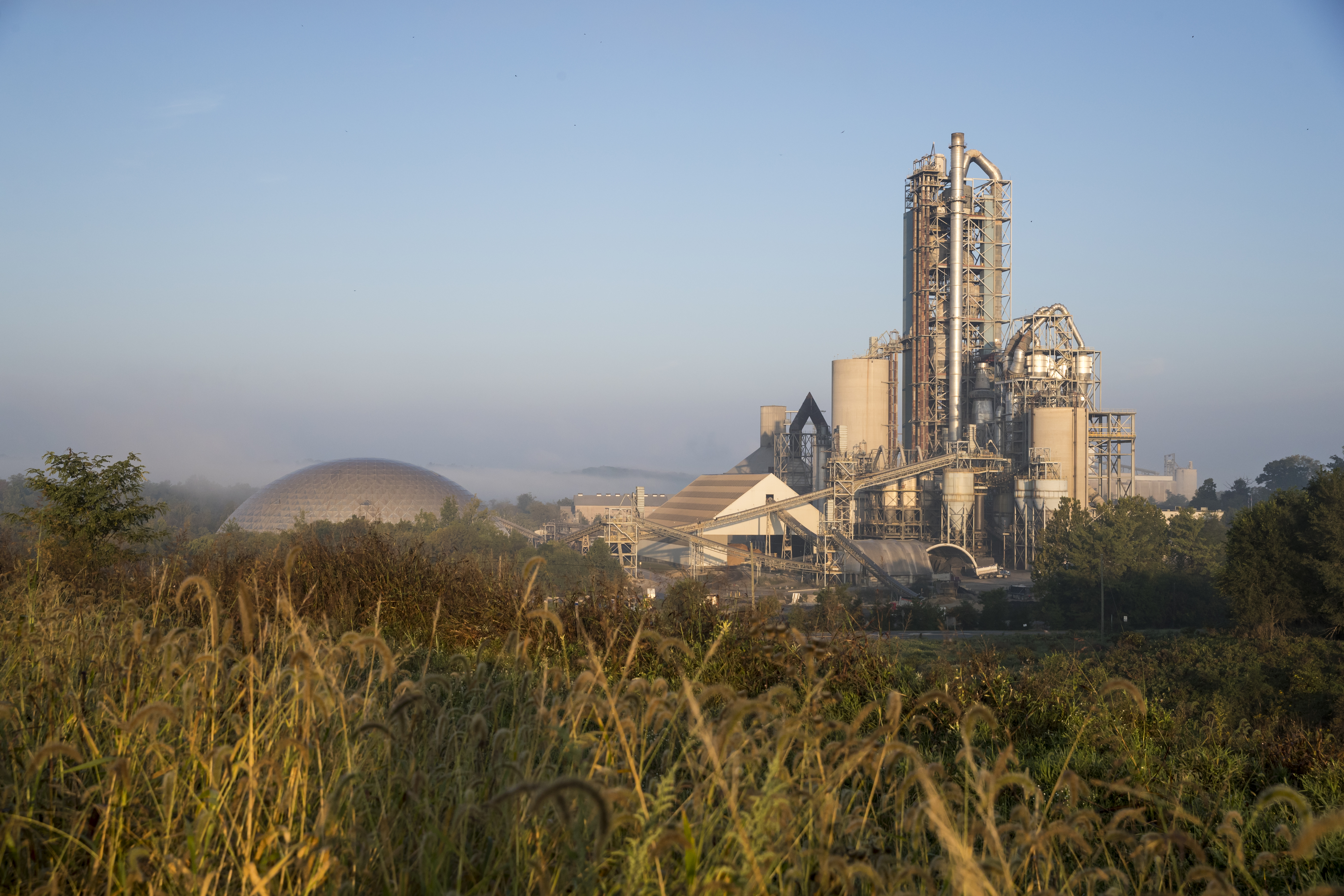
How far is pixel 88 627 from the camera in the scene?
591 cm

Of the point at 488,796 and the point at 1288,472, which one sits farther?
the point at 1288,472

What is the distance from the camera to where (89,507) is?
1838 centimetres

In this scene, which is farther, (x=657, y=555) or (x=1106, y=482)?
(x=657, y=555)

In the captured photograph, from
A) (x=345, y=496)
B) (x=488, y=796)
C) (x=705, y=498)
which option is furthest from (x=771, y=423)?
(x=488, y=796)

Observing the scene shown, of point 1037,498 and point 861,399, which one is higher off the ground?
point 861,399

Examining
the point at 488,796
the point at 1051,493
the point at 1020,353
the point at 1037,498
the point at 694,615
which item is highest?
the point at 1020,353

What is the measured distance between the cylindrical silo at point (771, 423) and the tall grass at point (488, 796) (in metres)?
75.6

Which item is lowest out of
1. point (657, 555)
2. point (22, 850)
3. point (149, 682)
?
point (657, 555)

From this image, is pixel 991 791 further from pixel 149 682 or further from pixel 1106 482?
pixel 1106 482

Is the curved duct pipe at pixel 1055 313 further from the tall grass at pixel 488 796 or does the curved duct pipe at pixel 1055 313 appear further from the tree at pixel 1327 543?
the tall grass at pixel 488 796

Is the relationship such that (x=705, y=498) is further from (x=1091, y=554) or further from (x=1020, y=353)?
(x=1091, y=554)

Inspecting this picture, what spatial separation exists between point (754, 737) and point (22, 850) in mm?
2814

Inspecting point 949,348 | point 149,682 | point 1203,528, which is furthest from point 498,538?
point 149,682

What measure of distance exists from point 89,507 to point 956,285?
186 feet
